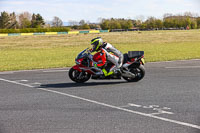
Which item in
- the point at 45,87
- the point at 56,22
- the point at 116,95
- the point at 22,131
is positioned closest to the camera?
the point at 22,131

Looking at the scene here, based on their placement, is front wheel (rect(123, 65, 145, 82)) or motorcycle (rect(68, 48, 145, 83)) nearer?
motorcycle (rect(68, 48, 145, 83))

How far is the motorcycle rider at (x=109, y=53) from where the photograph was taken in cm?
1130

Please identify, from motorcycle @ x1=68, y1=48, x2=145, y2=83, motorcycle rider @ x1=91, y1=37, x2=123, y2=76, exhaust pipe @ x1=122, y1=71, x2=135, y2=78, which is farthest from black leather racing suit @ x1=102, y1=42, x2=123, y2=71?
exhaust pipe @ x1=122, y1=71, x2=135, y2=78

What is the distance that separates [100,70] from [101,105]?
3.26 meters

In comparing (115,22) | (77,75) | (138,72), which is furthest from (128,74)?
(115,22)

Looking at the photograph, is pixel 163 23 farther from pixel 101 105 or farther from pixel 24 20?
pixel 101 105

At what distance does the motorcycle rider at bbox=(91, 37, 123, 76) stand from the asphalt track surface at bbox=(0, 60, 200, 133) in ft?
1.89

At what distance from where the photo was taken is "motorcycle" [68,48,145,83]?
449 inches

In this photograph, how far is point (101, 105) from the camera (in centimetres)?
826

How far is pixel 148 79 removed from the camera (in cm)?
1238

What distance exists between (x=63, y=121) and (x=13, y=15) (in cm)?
11544

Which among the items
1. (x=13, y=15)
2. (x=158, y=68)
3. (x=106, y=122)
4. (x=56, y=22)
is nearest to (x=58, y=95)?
(x=106, y=122)

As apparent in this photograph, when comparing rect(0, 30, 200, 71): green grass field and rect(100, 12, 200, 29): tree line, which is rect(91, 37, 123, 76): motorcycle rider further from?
rect(100, 12, 200, 29): tree line

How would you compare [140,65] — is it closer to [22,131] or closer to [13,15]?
[22,131]
